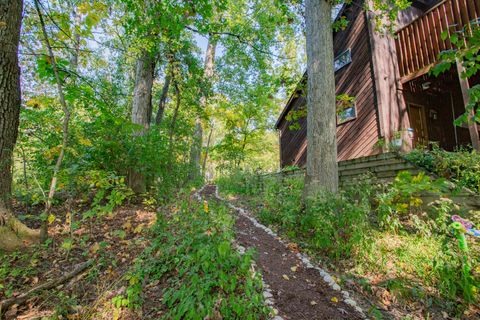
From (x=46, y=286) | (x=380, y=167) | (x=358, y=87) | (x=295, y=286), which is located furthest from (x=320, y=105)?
(x=46, y=286)

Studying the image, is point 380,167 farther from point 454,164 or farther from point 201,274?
point 201,274

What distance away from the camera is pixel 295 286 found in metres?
2.41

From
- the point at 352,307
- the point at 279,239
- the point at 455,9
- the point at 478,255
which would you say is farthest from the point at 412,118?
the point at 352,307

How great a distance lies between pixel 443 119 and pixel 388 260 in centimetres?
856

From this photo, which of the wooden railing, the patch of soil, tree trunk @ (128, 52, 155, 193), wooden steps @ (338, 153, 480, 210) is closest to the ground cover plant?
wooden steps @ (338, 153, 480, 210)

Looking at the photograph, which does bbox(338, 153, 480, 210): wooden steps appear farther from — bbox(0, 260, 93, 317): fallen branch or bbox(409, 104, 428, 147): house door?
bbox(0, 260, 93, 317): fallen branch

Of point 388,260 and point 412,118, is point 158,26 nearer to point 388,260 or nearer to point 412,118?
point 388,260

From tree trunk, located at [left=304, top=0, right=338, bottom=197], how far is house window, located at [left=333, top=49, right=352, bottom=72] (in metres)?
Answer: 4.30

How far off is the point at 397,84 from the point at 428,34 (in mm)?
1503

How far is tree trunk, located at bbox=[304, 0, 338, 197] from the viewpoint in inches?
166

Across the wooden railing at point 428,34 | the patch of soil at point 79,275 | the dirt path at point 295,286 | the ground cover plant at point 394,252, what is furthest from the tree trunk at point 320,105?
the patch of soil at point 79,275

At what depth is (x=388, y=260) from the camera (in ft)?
9.53

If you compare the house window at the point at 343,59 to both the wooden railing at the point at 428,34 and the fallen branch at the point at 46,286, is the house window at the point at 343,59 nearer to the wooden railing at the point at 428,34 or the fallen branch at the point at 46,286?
the wooden railing at the point at 428,34

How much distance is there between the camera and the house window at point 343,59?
27.4ft
